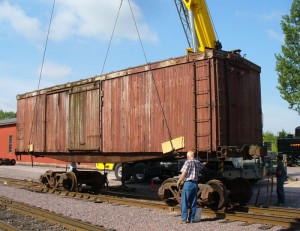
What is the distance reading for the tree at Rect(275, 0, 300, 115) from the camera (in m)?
31.3

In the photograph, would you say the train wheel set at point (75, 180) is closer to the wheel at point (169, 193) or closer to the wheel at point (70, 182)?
the wheel at point (70, 182)

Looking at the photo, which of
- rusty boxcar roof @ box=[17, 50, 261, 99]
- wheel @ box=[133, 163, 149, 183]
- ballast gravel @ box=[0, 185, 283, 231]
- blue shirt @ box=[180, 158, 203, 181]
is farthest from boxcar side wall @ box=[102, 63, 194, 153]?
wheel @ box=[133, 163, 149, 183]

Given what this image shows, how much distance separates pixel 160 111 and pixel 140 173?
21.1 feet

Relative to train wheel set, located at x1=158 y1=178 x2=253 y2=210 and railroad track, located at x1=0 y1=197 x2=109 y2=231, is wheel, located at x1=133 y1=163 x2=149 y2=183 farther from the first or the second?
railroad track, located at x1=0 y1=197 x2=109 y2=231

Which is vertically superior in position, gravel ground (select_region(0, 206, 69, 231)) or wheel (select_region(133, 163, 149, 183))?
wheel (select_region(133, 163, 149, 183))

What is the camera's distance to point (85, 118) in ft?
41.2

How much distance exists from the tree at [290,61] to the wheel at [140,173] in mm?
19355

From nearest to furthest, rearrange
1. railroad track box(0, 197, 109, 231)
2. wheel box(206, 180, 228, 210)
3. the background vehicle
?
railroad track box(0, 197, 109, 231), wheel box(206, 180, 228, 210), the background vehicle

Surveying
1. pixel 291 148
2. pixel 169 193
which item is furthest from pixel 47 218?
pixel 291 148

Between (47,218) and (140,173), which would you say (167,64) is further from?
(140,173)

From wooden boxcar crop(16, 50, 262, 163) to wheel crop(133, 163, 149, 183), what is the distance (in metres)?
3.89

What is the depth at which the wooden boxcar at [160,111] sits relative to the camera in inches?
367

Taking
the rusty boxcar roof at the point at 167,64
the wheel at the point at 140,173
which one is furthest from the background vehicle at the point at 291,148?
the rusty boxcar roof at the point at 167,64

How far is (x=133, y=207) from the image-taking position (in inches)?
391
